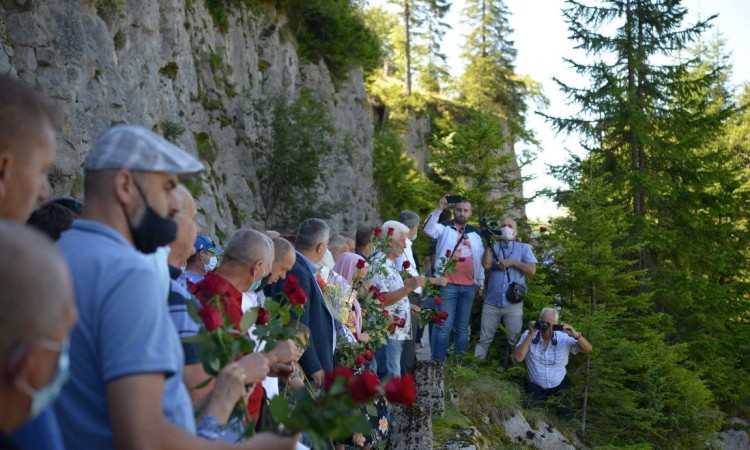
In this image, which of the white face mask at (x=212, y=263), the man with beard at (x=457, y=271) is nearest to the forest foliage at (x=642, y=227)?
the man with beard at (x=457, y=271)

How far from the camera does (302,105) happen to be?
77.4ft

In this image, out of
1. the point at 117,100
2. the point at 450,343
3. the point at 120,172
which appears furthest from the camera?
the point at 117,100

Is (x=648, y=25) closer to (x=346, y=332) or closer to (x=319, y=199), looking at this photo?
(x=319, y=199)

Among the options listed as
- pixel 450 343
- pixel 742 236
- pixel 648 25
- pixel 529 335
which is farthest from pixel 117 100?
pixel 742 236

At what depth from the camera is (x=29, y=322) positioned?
5.53 feet

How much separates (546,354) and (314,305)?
525 cm

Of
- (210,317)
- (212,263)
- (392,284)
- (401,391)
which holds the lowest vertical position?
(392,284)

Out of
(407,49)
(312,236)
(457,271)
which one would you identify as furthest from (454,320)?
(407,49)

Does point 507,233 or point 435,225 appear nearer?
point 435,225

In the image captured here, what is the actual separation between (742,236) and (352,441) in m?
14.7

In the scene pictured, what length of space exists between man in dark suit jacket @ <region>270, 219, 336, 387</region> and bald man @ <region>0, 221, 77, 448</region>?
4091 millimetres

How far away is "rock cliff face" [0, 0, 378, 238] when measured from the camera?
41.9 feet

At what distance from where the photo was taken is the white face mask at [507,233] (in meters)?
10.9

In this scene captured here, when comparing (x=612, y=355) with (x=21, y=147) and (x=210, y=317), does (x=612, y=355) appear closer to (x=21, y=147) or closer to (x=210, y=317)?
(x=210, y=317)
